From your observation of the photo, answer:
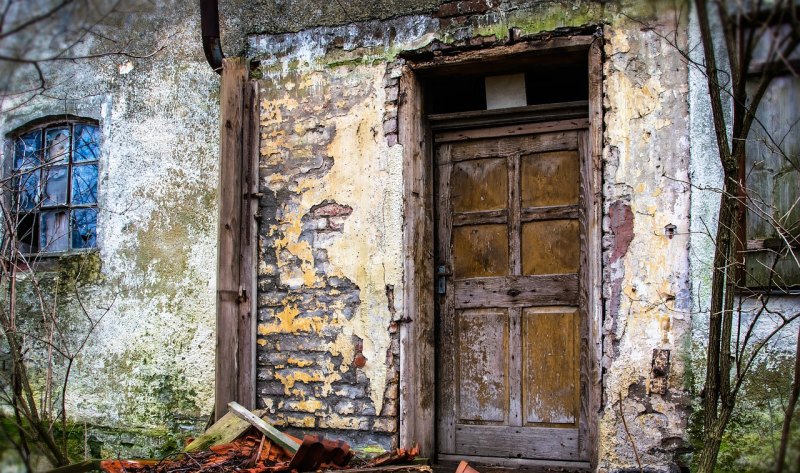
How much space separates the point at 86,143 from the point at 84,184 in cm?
33

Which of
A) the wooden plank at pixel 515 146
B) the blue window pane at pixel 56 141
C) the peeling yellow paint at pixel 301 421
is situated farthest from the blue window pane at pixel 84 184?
the wooden plank at pixel 515 146

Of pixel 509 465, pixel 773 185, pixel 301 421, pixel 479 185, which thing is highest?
pixel 479 185

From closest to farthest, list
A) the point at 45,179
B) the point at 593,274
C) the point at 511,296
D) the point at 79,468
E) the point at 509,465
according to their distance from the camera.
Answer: the point at 79,468
the point at 593,274
the point at 509,465
the point at 511,296
the point at 45,179

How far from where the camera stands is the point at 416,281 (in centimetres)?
488

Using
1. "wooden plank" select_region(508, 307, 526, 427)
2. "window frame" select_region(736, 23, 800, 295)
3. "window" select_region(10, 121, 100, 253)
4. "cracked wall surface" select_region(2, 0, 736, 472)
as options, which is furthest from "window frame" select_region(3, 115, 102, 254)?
"window frame" select_region(736, 23, 800, 295)

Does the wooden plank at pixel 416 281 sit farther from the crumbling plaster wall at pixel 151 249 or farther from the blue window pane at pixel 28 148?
the blue window pane at pixel 28 148

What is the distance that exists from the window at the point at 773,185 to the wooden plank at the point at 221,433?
305 cm

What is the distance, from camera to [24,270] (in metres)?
5.78

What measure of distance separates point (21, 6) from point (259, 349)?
301cm

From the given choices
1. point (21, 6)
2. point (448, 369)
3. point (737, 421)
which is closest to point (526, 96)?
point (448, 369)

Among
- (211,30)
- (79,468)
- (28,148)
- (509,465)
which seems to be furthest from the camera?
(28,148)

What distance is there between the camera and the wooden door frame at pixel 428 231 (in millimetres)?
4457

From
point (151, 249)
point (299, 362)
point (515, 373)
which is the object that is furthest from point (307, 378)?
point (151, 249)

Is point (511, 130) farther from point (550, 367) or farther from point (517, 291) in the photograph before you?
point (550, 367)
